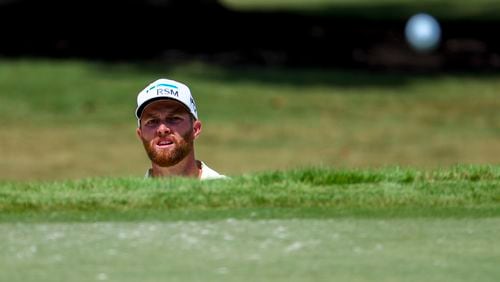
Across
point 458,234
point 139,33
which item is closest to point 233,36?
point 139,33

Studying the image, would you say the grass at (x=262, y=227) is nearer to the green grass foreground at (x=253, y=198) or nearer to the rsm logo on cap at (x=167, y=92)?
the green grass foreground at (x=253, y=198)

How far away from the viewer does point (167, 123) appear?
6746 millimetres

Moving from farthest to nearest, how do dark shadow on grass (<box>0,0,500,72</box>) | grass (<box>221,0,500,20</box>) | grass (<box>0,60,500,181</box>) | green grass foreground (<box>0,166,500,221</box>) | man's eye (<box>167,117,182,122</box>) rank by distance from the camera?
grass (<box>221,0,500,20</box>)
dark shadow on grass (<box>0,0,500,72</box>)
grass (<box>0,60,500,181</box>)
man's eye (<box>167,117,182,122</box>)
green grass foreground (<box>0,166,500,221</box>)

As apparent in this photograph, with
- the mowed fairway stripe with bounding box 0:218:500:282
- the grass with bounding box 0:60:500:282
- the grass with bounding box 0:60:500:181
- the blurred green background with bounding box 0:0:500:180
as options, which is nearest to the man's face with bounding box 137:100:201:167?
the grass with bounding box 0:60:500:282

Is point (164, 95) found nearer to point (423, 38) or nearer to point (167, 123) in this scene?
point (167, 123)

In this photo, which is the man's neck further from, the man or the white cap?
the white cap

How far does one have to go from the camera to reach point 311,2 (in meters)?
35.8

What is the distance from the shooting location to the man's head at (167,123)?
6.61 meters

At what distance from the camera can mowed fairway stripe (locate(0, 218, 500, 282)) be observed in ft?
15.0

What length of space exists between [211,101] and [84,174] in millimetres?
4369

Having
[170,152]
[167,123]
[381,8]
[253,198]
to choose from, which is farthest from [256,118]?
[381,8]

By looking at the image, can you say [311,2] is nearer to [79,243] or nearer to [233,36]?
[233,36]

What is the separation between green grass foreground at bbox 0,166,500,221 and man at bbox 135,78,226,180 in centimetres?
37

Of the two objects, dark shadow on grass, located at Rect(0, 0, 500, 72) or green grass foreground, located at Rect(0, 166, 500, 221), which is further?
dark shadow on grass, located at Rect(0, 0, 500, 72)
